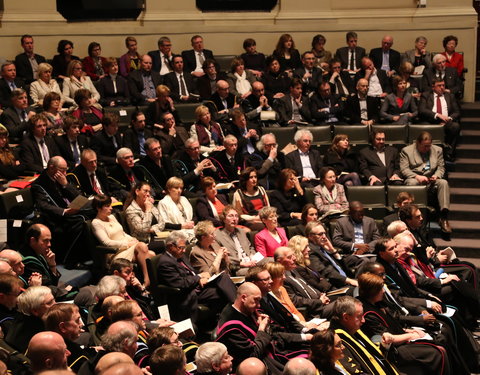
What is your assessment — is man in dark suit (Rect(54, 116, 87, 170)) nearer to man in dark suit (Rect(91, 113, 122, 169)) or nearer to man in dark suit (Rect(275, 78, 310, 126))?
man in dark suit (Rect(91, 113, 122, 169))

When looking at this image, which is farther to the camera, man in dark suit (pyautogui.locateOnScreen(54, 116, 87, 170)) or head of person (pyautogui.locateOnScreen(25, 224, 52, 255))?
man in dark suit (pyautogui.locateOnScreen(54, 116, 87, 170))

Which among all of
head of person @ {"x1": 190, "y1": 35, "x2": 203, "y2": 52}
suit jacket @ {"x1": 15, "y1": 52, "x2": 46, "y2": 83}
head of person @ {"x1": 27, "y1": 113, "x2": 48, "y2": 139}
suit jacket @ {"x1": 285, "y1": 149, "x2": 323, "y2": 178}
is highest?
head of person @ {"x1": 190, "y1": 35, "x2": 203, "y2": 52}

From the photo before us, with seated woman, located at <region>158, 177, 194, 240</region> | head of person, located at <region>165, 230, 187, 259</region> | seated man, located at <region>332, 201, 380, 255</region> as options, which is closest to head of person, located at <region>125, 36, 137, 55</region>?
seated woman, located at <region>158, 177, 194, 240</region>

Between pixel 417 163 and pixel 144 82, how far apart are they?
371 cm

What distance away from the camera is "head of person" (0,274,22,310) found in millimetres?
6137

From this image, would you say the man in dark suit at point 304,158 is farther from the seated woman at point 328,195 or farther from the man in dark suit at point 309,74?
the man in dark suit at point 309,74

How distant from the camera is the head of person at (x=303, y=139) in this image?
396 inches

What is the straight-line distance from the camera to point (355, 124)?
1133 cm

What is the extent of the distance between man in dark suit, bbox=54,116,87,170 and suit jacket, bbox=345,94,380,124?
12.0ft

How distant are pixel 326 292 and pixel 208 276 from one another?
1086 millimetres

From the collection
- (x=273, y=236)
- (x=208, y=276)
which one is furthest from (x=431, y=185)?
(x=208, y=276)

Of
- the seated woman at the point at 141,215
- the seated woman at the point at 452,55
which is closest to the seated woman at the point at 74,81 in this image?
the seated woman at the point at 141,215

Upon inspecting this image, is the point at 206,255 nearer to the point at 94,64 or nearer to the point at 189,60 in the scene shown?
the point at 94,64

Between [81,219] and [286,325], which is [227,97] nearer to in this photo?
[81,219]
